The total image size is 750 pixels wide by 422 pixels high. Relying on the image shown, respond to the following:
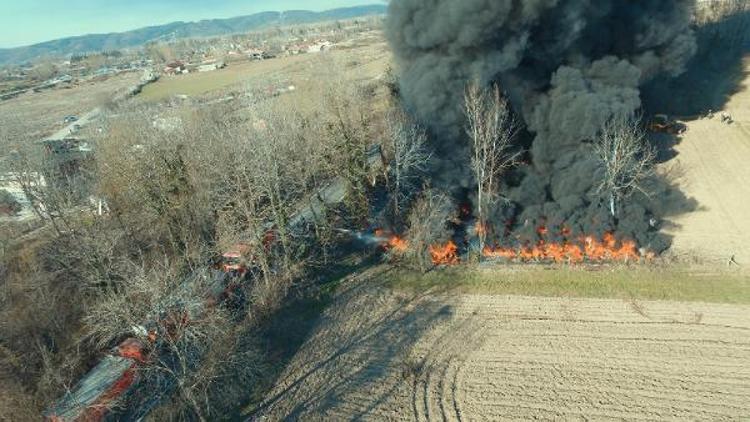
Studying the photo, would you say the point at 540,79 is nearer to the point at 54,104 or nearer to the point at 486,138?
the point at 486,138

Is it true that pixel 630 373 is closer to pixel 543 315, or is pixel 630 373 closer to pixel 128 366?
pixel 543 315

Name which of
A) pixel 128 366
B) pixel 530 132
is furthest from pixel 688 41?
pixel 128 366

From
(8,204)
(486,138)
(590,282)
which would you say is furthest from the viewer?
(8,204)

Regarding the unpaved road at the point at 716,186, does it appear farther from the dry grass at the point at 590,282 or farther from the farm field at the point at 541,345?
the dry grass at the point at 590,282

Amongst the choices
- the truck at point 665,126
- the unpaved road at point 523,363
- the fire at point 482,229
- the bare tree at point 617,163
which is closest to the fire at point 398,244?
the fire at point 482,229

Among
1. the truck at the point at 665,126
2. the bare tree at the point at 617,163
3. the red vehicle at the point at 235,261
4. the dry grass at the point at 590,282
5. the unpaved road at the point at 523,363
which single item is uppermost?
the bare tree at the point at 617,163

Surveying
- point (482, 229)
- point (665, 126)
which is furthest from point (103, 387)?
point (665, 126)
